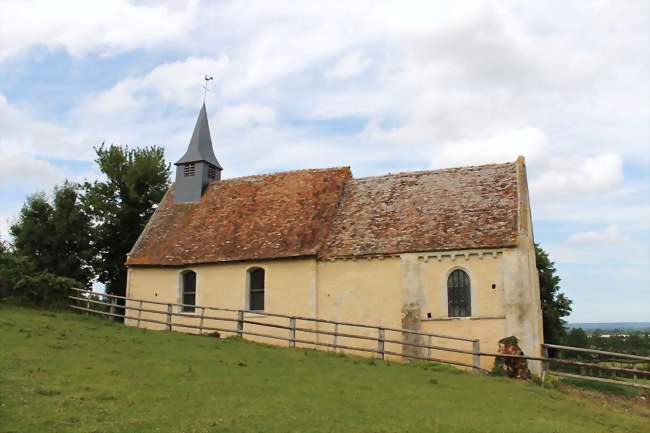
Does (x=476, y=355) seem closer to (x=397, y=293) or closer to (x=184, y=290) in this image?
(x=397, y=293)

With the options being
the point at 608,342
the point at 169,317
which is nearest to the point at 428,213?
the point at 169,317

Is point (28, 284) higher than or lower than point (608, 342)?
higher

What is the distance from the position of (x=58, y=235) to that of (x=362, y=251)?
19.7 m

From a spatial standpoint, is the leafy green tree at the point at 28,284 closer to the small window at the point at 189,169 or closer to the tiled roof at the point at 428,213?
the small window at the point at 189,169

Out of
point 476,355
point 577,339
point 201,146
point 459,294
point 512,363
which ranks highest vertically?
point 201,146

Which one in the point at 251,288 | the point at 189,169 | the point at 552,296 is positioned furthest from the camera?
the point at 552,296

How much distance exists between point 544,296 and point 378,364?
88.1 ft

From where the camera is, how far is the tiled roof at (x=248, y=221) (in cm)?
2533

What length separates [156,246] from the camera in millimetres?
27906

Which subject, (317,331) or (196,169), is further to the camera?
(196,169)

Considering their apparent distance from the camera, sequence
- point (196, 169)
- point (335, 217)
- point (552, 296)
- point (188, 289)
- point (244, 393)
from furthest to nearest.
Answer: point (552, 296) < point (196, 169) < point (188, 289) < point (335, 217) < point (244, 393)

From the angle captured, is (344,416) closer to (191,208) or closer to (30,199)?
(191,208)

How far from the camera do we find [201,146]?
32281 mm

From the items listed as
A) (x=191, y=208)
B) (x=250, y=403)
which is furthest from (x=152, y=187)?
(x=250, y=403)
